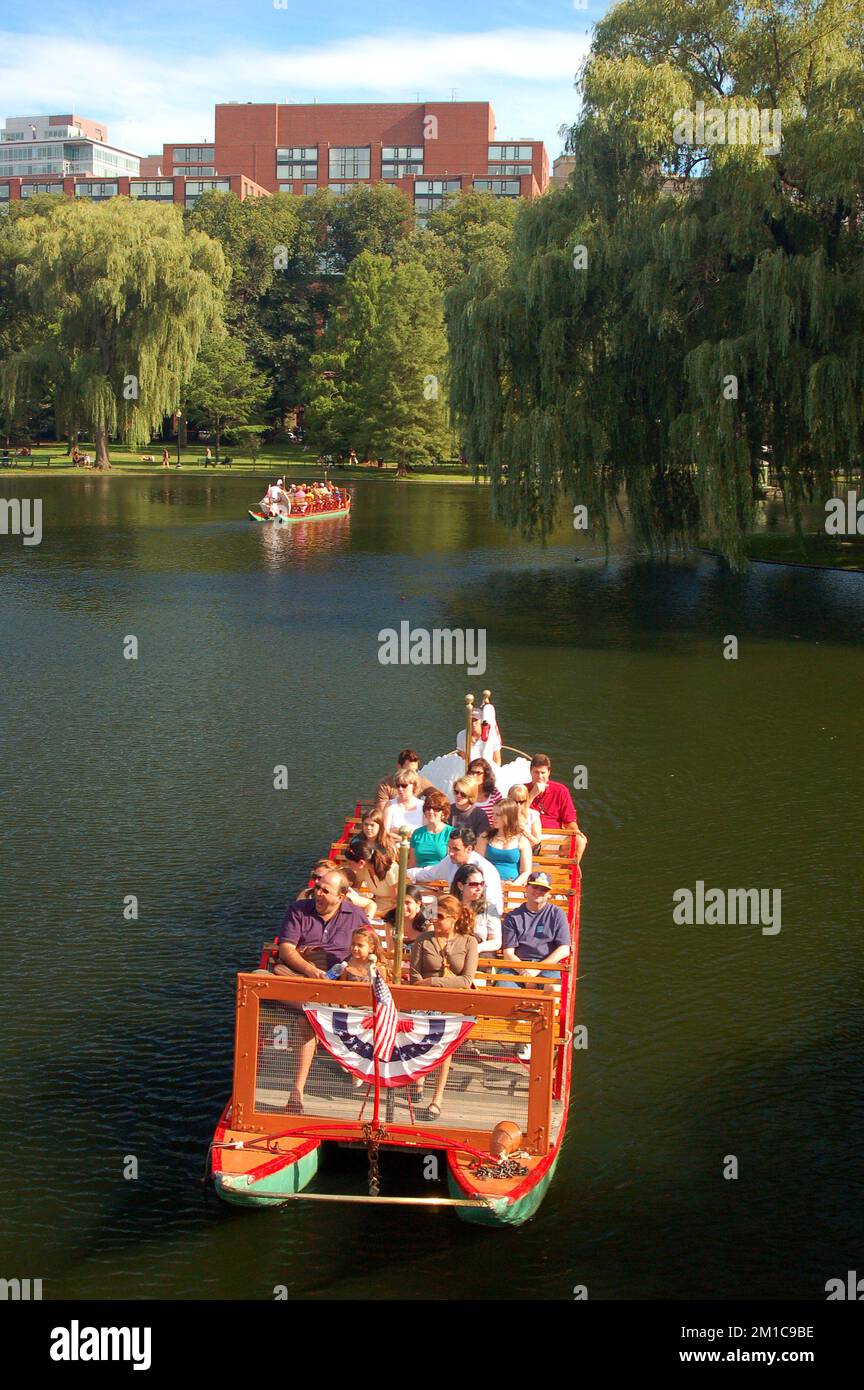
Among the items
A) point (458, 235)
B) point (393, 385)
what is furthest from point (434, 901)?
point (458, 235)

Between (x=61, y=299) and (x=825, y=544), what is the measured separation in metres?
42.7

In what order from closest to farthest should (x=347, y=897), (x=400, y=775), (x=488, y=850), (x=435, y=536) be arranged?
(x=347, y=897) < (x=488, y=850) < (x=400, y=775) < (x=435, y=536)

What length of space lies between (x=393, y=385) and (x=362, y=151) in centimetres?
8408

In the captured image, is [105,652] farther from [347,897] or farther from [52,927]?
[347,897]

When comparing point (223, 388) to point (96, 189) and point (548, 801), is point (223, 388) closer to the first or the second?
point (548, 801)

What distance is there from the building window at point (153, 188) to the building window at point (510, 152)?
1341 inches

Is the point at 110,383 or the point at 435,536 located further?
the point at 110,383

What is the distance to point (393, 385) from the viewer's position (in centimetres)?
8062

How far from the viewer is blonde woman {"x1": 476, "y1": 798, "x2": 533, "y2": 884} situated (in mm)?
12125

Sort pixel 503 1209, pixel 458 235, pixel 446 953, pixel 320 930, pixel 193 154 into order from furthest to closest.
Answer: pixel 193 154, pixel 458 235, pixel 320 930, pixel 446 953, pixel 503 1209

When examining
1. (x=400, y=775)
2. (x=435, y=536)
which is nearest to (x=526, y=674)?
(x=400, y=775)

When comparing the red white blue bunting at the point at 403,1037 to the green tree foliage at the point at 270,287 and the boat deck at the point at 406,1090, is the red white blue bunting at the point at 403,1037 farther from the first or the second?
the green tree foliage at the point at 270,287

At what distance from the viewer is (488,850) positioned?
40.1ft

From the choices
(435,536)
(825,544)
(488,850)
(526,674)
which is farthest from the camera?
(435,536)
